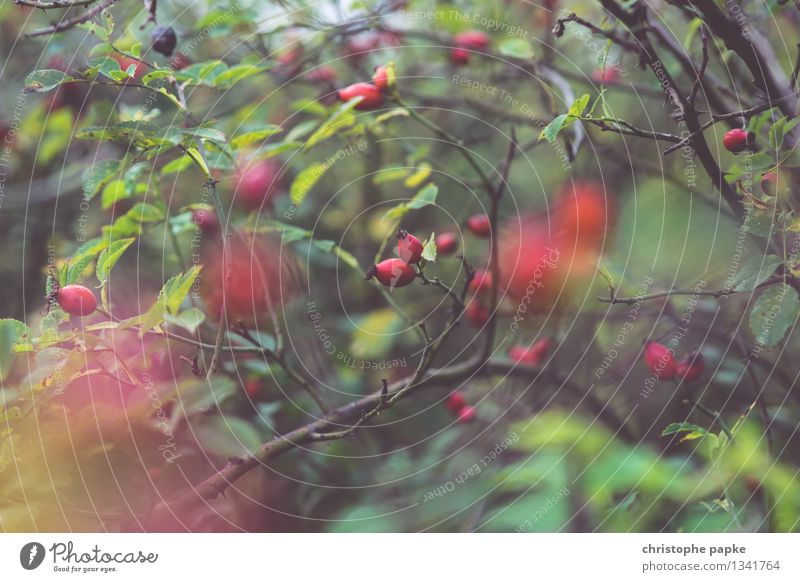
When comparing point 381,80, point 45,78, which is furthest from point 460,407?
point 45,78

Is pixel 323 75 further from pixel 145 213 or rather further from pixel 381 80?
pixel 145 213

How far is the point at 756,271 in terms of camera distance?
61cm

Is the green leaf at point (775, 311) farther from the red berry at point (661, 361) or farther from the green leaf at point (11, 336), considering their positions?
the green leaf at point (11, 336)

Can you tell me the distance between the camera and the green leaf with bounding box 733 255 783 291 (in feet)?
1.97

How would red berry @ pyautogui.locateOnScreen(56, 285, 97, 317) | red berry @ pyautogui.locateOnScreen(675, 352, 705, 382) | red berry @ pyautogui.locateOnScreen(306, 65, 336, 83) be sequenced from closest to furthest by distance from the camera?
red berry @ pyautogui.locateOnScreen(56, 285, 97, 317)
red berry @ pyautogui.locateOnScreen(675, 352, 705, 382)
red berry @ pyautogui.locateOnScreen(306, 65, 336, 83)

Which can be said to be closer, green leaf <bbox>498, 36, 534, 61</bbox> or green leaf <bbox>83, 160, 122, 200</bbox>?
green leaf <bbox>83, 160, 122, 200</bbox>

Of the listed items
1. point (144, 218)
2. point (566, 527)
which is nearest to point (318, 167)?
point (144, 218)

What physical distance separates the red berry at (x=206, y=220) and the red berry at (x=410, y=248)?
25 cm

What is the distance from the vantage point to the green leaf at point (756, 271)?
60 cm

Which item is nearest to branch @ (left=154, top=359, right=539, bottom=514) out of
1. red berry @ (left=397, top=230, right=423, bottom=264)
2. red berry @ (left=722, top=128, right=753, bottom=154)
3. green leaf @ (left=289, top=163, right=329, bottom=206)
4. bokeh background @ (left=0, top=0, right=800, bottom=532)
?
bokeh background @ (left=0, top=0, right=800, bottom=532)

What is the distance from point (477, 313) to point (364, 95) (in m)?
0.24

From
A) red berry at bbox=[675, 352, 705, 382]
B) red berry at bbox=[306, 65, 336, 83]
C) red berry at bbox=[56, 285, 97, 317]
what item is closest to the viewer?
red berry at bbox=[56, 285, 97, 317]

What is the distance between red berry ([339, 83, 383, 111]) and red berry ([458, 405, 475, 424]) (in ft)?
1.03

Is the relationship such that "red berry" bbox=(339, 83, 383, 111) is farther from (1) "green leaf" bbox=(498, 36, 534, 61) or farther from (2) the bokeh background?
(1) "green leaf" bbox=(498, 36, 534, 61)
